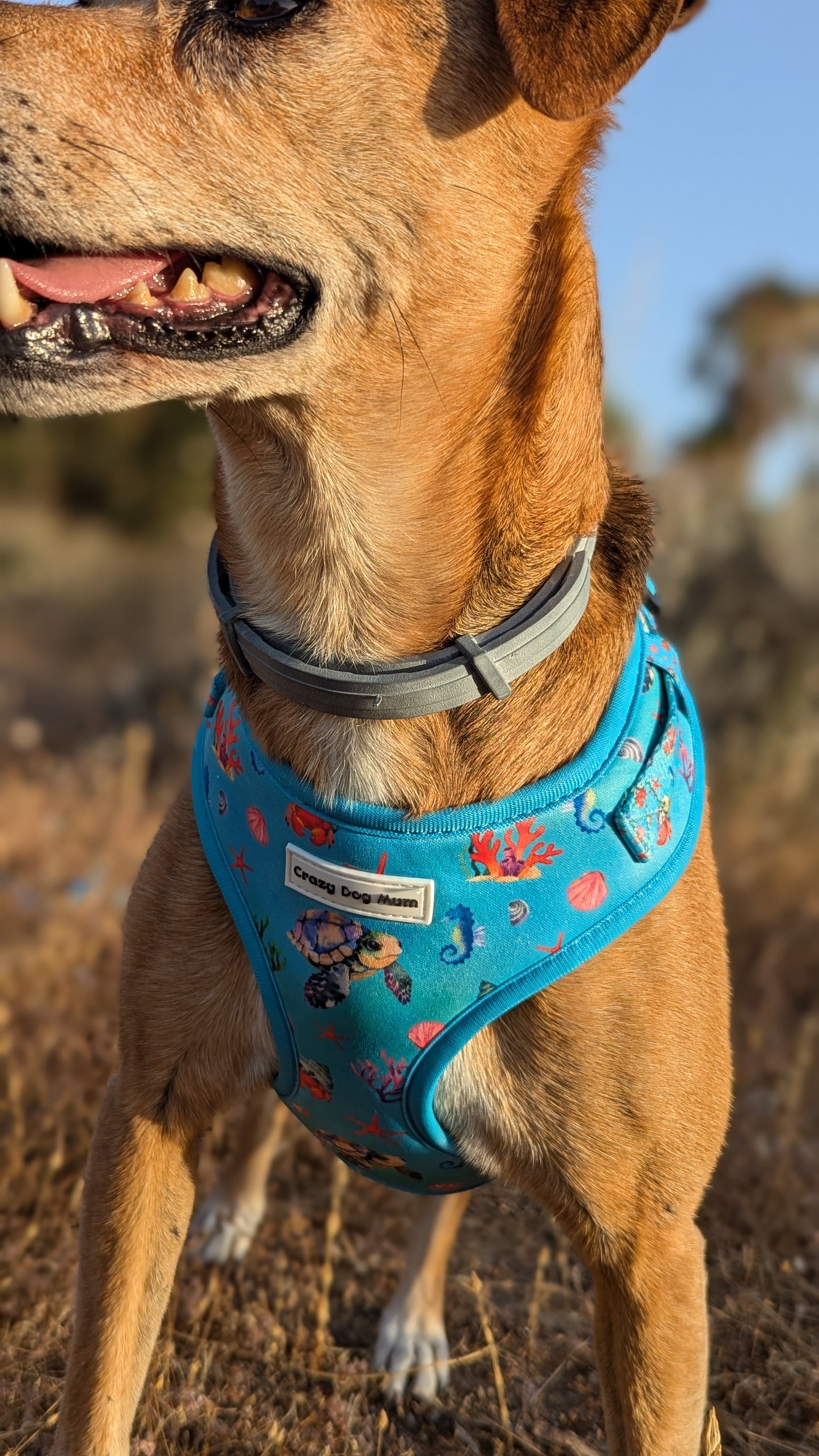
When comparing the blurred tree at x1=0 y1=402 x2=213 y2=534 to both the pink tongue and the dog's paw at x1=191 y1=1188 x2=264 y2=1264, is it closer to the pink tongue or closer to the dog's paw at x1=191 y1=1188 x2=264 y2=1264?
the dog's paw at x1=191 y1=1188 x2=264 y2=1264

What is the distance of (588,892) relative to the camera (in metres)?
2.27

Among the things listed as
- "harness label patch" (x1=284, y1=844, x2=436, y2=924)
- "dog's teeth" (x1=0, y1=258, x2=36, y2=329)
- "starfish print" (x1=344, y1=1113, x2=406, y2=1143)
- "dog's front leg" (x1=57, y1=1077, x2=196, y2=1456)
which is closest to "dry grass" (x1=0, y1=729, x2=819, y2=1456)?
"dog's front leg" (x1=57, y1=1077, x2=196, y2=1456)

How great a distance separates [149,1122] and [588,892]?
36.6 inches

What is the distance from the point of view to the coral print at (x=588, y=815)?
2.30 meters

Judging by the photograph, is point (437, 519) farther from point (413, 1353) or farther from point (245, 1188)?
point (245, 1188)

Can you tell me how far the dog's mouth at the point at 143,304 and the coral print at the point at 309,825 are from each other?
788mm

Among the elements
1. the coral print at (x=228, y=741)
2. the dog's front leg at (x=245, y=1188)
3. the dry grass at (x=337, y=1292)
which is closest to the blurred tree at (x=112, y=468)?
the dry grass at (x=337, y=1292)

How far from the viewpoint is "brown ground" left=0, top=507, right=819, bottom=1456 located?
2.97m

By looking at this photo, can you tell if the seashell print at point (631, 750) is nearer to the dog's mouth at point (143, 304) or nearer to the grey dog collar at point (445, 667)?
the grey dog collar at point (445, 667)

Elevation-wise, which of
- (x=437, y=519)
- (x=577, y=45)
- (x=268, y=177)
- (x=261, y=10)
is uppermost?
(x=577, y=45)

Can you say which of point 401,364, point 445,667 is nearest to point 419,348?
point 401,364

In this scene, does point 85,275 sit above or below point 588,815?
above

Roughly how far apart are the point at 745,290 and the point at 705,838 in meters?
21.7

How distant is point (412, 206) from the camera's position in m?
2.26
